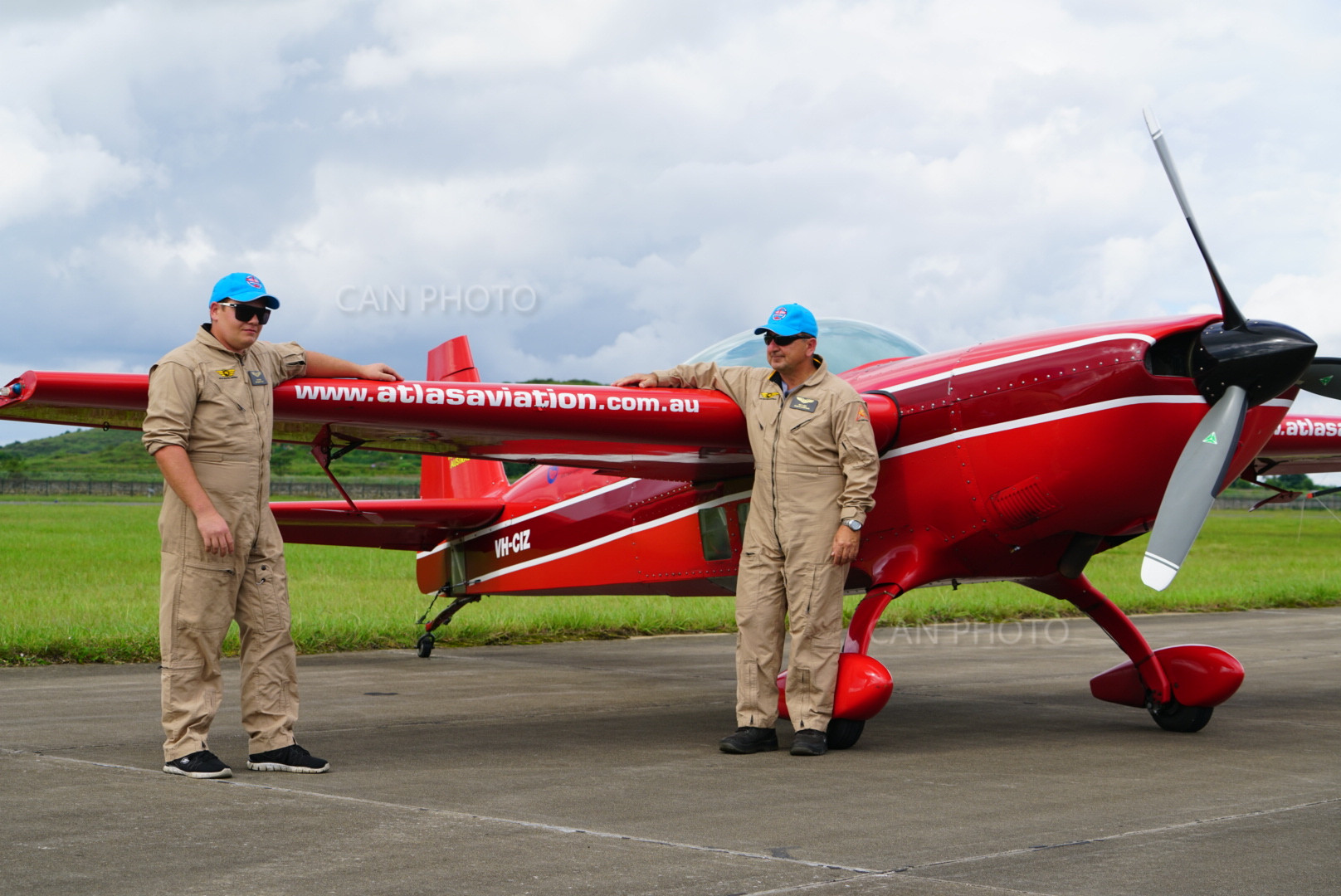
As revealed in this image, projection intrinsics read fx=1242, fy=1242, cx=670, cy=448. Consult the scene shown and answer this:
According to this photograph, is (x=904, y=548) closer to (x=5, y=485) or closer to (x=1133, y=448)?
(x=1133, y=448)

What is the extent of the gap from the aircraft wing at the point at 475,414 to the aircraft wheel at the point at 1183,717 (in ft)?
8.29

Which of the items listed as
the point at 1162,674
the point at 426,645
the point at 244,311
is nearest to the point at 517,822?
the point at 244,311

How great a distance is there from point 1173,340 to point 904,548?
1.82 metres

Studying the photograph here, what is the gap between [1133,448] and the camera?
6.38 m

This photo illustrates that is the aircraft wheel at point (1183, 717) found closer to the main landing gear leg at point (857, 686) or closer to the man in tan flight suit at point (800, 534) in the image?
the main landing gear leg at point (857, 686)

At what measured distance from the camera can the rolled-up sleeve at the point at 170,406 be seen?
540 centimetres

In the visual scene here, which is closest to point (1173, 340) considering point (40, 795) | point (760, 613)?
point (760, 613)

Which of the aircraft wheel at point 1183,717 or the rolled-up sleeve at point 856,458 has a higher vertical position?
the rolled-up sleeve at point 856,458

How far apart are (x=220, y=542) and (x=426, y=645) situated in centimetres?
628

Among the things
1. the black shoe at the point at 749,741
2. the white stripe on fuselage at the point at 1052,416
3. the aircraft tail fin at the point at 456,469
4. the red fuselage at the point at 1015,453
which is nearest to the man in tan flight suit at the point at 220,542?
the black shoe at the point at 749,741

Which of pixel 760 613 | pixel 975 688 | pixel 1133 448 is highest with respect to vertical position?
pixel 1133 448

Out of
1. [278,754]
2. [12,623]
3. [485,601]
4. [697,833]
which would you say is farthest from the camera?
[485,601]

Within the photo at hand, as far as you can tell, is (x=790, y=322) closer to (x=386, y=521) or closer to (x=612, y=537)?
(x=612, y=537)

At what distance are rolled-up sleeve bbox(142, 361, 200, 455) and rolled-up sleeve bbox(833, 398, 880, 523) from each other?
125 inches
